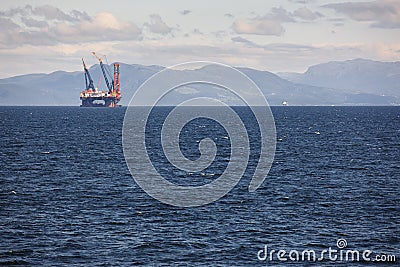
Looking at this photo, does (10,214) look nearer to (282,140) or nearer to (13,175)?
(13,175)

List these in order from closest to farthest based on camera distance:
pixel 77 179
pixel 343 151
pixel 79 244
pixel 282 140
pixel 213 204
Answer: pixel 79 244
pixel 213 204
pixel 77 179
pixel 343 151
pixel 282 140

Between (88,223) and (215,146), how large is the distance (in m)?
75.4

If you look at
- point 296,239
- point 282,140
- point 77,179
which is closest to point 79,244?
point 296,239

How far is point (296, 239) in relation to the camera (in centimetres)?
4950

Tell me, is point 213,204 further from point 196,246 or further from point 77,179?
point 77,179

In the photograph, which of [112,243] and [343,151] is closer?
[112,243]

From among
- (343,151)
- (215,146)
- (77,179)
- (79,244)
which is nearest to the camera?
(79,244)

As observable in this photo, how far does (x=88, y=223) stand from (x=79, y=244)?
643 cm

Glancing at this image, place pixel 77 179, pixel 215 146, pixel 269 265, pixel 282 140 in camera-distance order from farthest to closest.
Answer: pixel 282 140, pixel 215 146, pixel 77 179, pixel 269 265

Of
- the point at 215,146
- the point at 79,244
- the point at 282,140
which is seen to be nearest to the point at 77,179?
the point at 79,244

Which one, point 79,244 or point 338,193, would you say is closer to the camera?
point 79,244

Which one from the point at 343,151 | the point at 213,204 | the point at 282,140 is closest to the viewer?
the point at 213,204

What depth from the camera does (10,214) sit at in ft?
187

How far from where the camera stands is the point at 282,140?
143875mm
